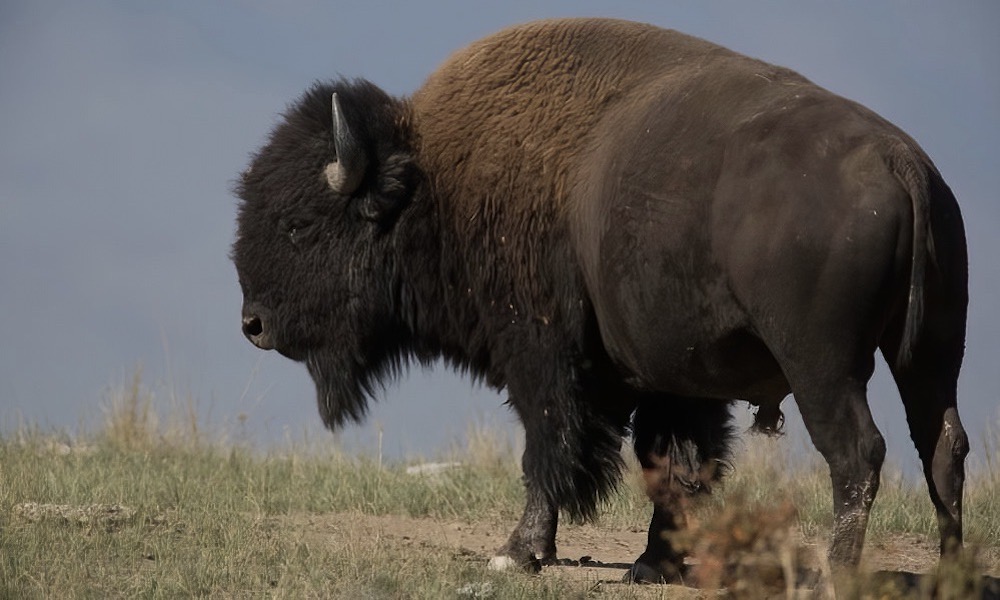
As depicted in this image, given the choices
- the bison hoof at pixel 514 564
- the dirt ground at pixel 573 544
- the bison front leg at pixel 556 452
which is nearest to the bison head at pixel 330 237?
the dirt ground at pixel 573 544

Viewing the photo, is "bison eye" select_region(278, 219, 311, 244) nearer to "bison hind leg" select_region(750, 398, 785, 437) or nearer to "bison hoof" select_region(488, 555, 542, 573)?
"bison hoof" select_region(488, 555, 542, 573)

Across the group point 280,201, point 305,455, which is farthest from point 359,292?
point 305,455

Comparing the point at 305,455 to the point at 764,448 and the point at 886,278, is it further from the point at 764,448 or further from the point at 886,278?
the point at 886,278

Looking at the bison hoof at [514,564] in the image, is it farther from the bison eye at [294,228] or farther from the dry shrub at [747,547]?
the bison eye at [294,228]

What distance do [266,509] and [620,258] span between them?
3094mm

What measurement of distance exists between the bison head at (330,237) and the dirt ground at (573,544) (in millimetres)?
742

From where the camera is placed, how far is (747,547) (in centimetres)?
453

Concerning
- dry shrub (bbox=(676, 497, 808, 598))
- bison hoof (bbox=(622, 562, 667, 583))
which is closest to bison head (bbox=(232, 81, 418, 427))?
bison hoof (bbox=(622, 562, 667, 583))

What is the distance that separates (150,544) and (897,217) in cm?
351

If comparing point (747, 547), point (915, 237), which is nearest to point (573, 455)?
point (747, 547)

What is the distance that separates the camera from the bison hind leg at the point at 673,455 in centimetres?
625

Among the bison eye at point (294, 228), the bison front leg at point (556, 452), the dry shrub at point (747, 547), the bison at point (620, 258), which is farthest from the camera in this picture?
the bison eye at point (294, 228)

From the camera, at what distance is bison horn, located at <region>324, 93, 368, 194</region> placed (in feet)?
20.9

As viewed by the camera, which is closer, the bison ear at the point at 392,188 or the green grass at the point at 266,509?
the green grass at the point at 266,509
